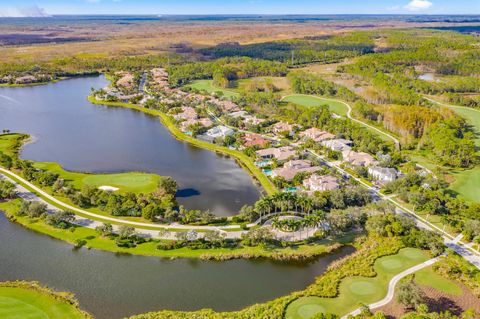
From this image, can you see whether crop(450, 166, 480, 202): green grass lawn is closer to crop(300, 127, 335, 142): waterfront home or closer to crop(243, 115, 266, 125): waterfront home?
crop(300, 127, 335, 142): waterfront home

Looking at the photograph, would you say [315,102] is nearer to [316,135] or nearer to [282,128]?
[282,128]

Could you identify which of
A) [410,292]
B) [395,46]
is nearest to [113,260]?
[410,292]

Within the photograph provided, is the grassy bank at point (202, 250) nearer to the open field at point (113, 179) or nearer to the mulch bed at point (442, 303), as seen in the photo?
the mulch bed at point (442, 303)

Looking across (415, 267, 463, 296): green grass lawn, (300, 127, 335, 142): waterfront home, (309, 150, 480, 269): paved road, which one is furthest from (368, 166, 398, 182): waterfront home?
(415, 267, 463, 296): green grass lawn


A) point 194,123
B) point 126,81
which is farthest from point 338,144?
point 126,81

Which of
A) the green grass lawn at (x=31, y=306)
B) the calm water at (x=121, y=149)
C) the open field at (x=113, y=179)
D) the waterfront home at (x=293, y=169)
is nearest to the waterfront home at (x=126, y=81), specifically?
the calm water at (x=121, y=149)

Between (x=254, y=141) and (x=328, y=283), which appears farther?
(x=254, y=141)

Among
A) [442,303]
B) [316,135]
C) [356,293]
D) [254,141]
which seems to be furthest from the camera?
[316,135]
